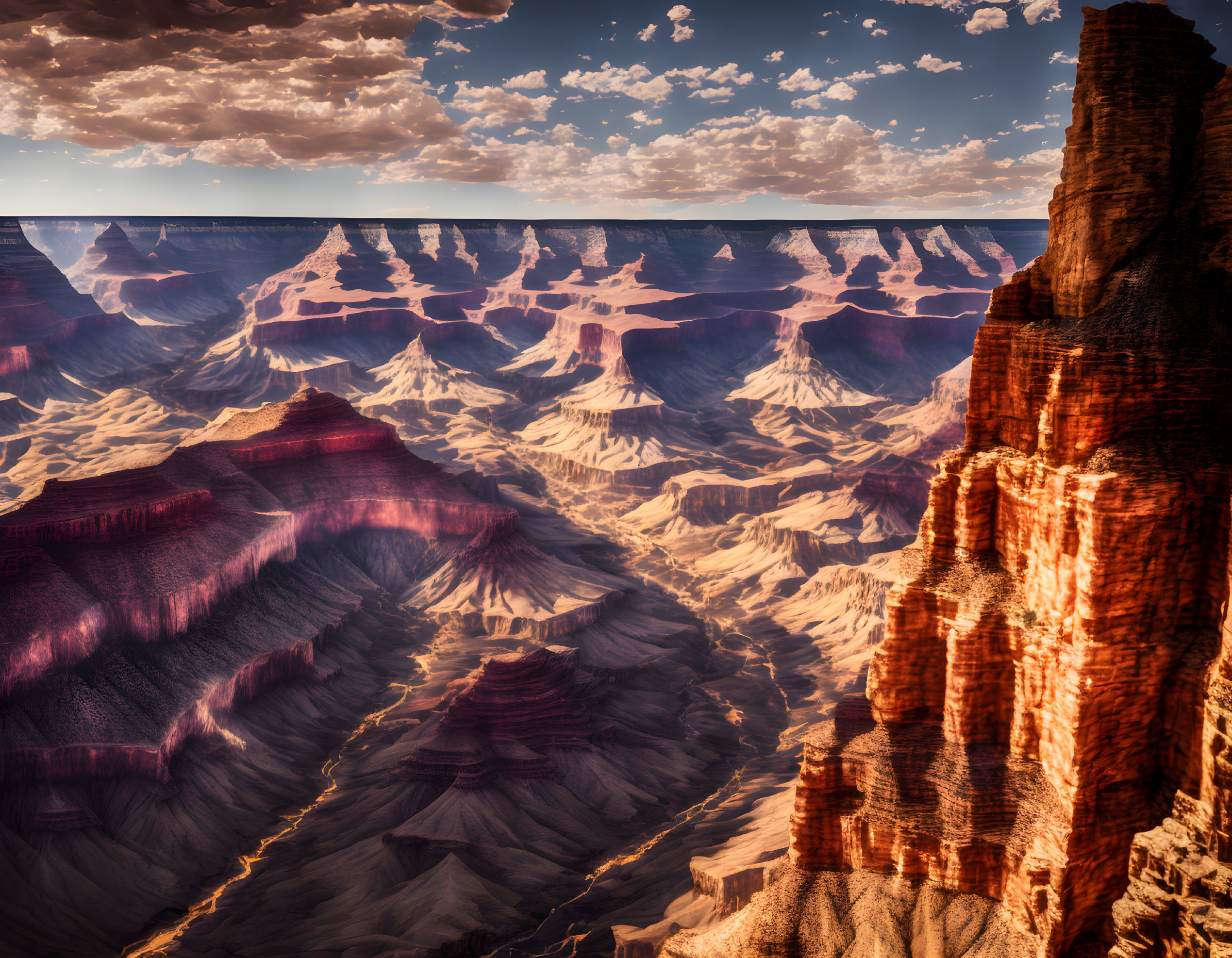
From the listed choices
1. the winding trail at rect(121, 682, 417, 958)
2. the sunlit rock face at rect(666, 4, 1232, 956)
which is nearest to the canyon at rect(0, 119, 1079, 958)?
the winding trail at rect(121, 682, 417, 958)

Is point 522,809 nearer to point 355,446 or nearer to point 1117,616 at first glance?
point 1117,616

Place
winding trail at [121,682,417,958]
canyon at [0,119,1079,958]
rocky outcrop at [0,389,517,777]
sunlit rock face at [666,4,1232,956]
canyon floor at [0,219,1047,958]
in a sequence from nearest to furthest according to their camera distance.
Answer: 1. sunlit rock face at [666,4,1232,956]
2. canyon at [0,119,1079,958]
3. winding trail at [121,682,417,958]
4. canyon floor at [0,219,1047,958]
5. rocky outcrop at [0,389,517,777]

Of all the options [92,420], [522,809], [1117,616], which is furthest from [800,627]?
[92,420]

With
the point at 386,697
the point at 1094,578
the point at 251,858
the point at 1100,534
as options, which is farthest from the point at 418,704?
the point at 1100,534

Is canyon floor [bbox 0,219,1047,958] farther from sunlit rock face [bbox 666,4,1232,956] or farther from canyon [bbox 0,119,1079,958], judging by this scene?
sunlit rock face [bbox 666,4,1232,956]

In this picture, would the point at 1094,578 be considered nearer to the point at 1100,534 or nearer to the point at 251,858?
the point at 1100,534

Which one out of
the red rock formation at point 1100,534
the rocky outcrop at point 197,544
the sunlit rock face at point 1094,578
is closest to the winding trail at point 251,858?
the rocky outcrop at point 197,544
